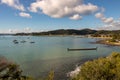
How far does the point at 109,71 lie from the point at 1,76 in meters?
14.9

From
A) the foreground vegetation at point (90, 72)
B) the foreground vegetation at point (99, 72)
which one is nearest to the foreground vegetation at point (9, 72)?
the foreground vegetation at point (90, 72)

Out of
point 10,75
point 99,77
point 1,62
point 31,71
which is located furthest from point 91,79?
point 31,71

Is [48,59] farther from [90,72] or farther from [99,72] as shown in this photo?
[99,72]

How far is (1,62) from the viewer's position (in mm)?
27891

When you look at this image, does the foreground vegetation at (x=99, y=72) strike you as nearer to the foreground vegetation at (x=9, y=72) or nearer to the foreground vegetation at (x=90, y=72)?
the foreground vegetation at (x=90, y=72)

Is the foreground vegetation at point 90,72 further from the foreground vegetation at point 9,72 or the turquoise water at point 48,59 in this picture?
the turquoise water at point 48,59

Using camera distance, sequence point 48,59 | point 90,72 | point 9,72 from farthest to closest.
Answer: point 48,59 < point 9,72 < point 90,72

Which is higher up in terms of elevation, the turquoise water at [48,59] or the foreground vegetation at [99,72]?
the foreground vegetation at [99,72]

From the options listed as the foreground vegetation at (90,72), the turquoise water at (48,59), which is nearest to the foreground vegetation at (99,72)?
the foreground vegetation at (90,72)

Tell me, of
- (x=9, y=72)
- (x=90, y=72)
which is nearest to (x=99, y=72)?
(x=90, y=72)

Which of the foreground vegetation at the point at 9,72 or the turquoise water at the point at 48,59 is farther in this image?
the turquoise water at the point at 48,59

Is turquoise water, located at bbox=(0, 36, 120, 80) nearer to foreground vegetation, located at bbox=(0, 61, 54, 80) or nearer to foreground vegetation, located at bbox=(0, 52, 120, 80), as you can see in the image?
foreground vegetation, located at bbox=(0, 52, 120, 80)

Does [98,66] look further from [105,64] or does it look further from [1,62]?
[1,62]

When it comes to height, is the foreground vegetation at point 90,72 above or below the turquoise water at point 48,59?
above
